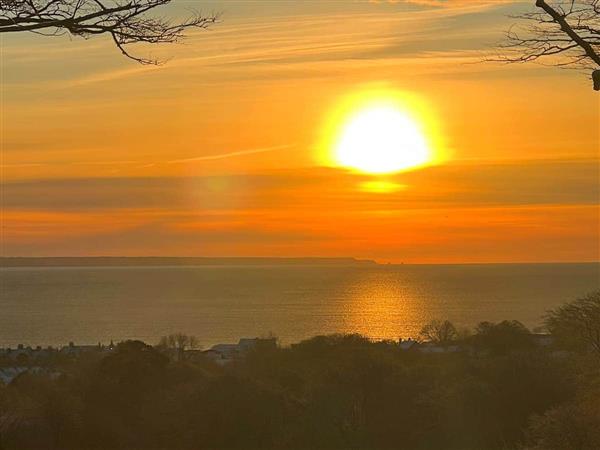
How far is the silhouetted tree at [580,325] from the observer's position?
25.0 m

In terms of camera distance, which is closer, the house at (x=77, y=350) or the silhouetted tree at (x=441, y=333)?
the house at (x=77, y=350)

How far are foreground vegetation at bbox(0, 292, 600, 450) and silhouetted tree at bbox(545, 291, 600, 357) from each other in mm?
43

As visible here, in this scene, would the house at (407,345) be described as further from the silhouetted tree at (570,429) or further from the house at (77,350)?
the silhouetted tree at (570,429)

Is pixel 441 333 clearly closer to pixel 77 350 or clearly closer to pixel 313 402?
pixel 77 350

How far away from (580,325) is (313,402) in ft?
26.0

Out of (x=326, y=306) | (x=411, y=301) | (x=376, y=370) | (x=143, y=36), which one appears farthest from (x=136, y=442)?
(x=411, y=301)

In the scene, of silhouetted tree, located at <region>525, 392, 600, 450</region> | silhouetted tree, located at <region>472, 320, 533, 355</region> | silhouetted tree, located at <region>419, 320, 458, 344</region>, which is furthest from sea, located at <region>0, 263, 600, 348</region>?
silhouetted tree, located at <region>525, 392, 600, 450</region>

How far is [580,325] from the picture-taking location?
1037 inches

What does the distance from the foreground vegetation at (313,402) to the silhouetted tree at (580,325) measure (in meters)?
0.04

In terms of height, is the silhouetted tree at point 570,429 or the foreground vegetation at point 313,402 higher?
the foreground vegetation at point 313,402

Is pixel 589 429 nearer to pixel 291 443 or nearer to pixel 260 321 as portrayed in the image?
pixel 291 443

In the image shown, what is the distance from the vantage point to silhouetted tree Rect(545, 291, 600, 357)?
82.0 ft

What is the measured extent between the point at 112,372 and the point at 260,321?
246 feet

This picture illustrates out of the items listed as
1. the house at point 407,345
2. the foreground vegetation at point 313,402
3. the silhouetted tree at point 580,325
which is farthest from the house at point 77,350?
the silhouetted tree at point 580,325
